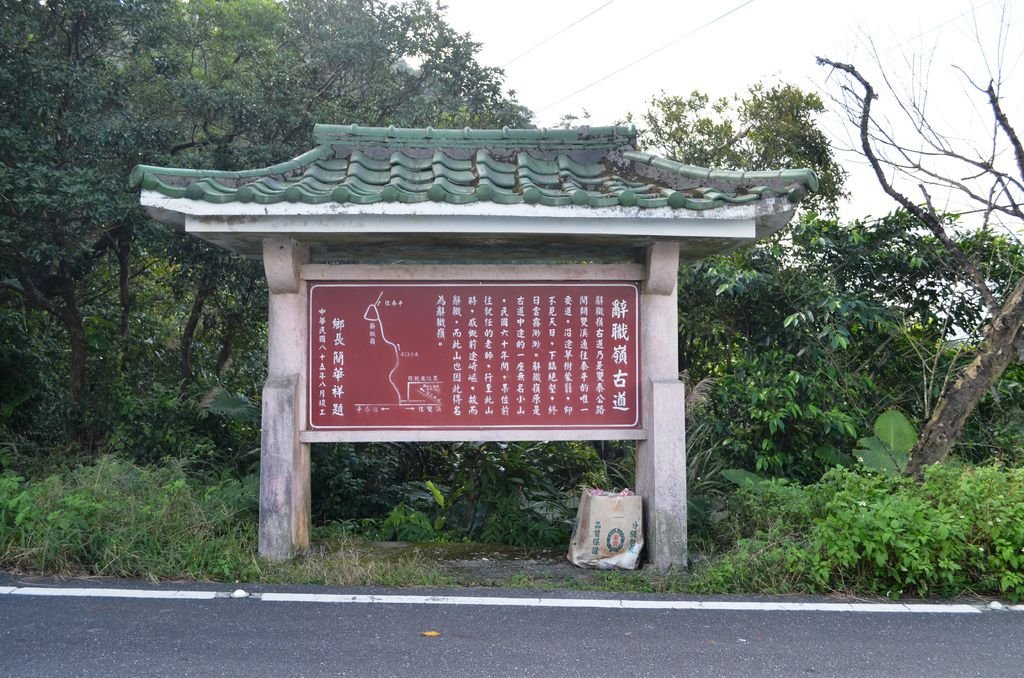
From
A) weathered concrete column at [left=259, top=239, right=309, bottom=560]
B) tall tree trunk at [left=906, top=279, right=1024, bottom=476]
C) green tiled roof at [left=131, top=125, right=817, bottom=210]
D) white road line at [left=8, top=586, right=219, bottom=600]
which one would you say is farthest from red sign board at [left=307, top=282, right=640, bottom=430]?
tall tree trunk at [left=906, top=279, right=1024, bottom=476]

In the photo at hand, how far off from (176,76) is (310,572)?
19.4 ft

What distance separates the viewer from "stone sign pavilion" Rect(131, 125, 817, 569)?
5969 mm

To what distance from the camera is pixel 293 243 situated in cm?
595

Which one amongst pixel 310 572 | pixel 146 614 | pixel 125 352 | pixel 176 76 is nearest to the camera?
pixel 146 614

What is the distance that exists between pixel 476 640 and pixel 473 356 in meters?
2.36

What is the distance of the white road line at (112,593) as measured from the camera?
5.04 meters

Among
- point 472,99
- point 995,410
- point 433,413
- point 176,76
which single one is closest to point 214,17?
point 176,76

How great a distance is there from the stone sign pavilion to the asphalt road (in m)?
1.24

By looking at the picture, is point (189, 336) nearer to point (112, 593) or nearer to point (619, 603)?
point (112, 593)

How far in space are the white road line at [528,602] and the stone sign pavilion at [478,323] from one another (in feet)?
2.72

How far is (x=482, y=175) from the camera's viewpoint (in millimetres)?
5941

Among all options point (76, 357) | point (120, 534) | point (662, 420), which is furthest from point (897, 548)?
point (76, 357)

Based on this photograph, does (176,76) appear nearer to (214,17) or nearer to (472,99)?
(214,17)

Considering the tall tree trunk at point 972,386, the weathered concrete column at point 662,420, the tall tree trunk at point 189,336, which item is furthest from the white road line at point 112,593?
Answer: the tall tree trunk at point 972,386
